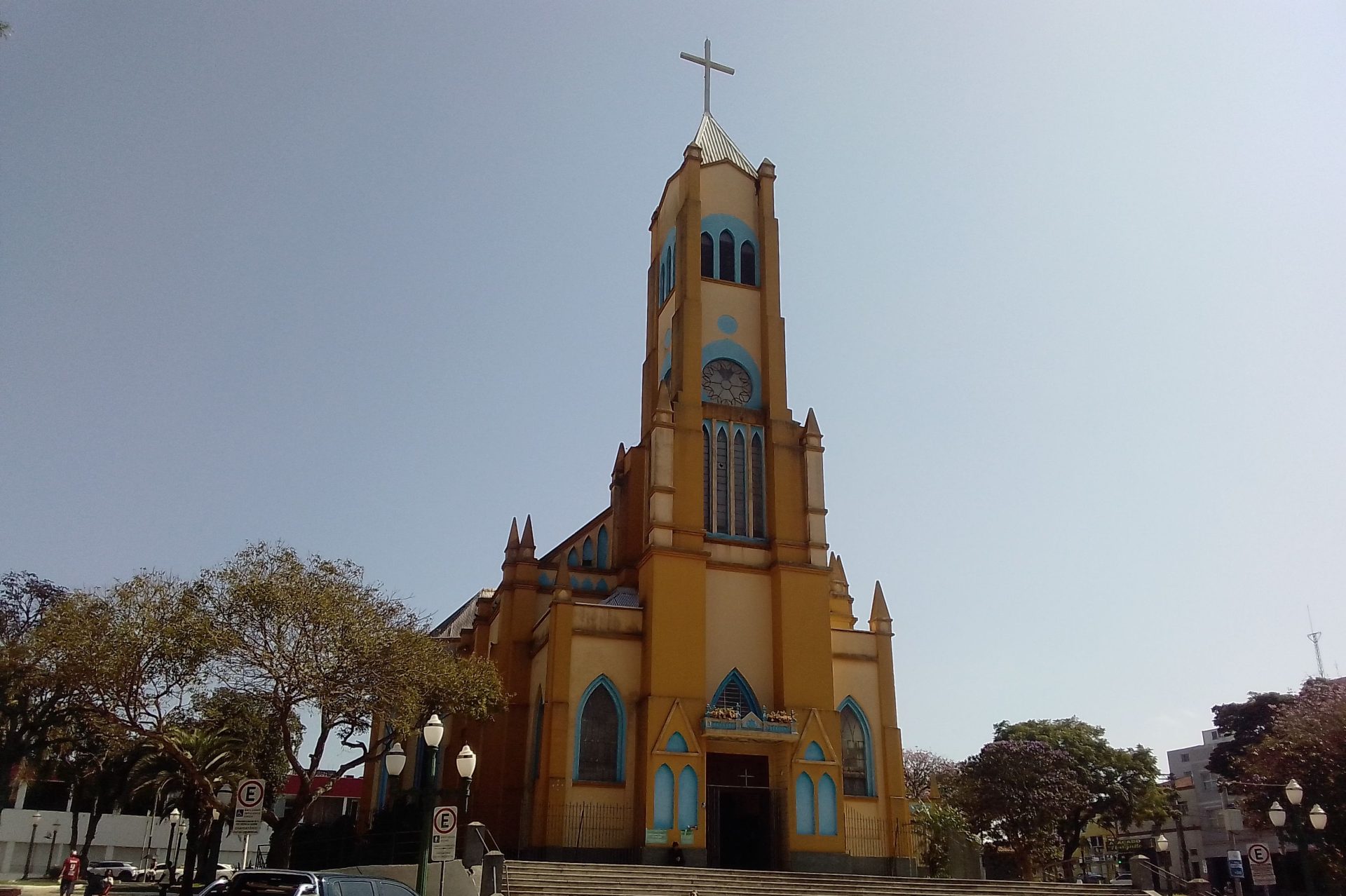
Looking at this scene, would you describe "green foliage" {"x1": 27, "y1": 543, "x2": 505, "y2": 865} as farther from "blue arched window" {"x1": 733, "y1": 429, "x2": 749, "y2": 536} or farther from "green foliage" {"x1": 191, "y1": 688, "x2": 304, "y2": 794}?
"blue arched window" {"x1": 733, "y1": 429, "x2": 749, "y2": 536}

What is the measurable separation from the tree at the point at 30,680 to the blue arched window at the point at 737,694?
1609 cm

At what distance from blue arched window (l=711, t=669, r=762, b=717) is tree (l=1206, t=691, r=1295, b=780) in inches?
1258

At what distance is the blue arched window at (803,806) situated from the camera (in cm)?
2858

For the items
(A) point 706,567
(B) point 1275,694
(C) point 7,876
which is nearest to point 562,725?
(A) point 706,567

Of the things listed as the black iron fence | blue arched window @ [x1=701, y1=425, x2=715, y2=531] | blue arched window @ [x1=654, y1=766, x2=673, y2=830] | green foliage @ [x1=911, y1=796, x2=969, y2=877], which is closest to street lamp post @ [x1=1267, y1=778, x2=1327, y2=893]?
green foliage @ [x1=911, y1=796, x2=969, y2=877]

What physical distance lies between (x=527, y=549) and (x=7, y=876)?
33.2 metres

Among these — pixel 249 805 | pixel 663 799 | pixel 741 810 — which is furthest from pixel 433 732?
pixel 741 810

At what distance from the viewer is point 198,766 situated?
28.7m

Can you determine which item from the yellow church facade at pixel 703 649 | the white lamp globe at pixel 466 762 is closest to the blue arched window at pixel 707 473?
the yellow church facade at pixel 703 649

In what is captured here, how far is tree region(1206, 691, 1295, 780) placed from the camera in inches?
2018

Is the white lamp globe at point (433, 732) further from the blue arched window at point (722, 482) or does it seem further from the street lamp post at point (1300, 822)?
the street lamp post at point (1300, 822)

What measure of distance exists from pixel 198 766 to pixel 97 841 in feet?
122

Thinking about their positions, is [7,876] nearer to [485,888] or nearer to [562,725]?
[562,725]

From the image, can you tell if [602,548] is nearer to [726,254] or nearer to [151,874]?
[726,254]
